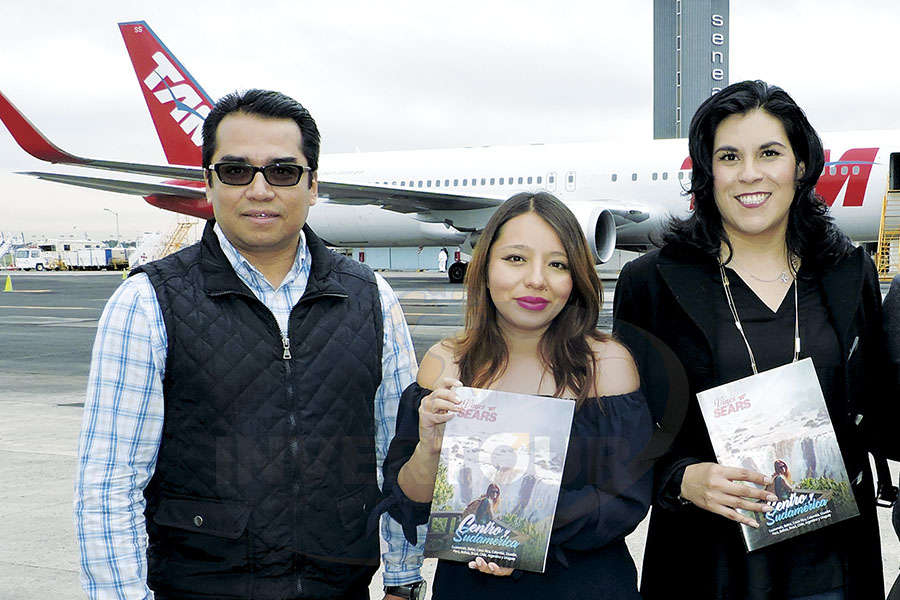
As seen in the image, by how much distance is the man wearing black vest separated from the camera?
66.6 inches

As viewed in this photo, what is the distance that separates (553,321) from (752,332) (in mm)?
456

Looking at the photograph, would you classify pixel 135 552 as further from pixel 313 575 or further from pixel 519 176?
pixel 519 176

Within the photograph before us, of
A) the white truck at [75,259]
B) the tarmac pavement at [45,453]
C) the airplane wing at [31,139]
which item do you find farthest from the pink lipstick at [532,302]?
the white truck at [75,259]

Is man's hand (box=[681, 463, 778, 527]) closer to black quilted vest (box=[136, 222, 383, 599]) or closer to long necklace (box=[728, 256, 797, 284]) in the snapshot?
long necklace (box=[728, 256, 797, 284])

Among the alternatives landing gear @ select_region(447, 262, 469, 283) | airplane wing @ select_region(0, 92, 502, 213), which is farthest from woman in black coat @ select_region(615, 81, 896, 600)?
landing gear @ select_region(447, 262, 469, 283)

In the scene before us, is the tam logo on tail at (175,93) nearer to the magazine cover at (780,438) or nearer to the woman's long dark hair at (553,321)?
the woman's long dark hair at (553,321)

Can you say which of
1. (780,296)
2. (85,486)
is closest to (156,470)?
(85,486)

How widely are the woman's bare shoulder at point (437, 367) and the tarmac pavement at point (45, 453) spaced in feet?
5.47

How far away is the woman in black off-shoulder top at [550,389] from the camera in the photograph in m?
1.74

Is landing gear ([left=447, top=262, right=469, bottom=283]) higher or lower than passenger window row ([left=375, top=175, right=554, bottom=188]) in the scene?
lower

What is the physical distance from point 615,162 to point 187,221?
29577 millimetres

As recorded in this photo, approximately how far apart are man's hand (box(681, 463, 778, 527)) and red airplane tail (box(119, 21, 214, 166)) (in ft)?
71.0

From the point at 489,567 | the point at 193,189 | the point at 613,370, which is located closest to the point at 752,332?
the point at 613,370

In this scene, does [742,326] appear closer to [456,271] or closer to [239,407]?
[239,407]
